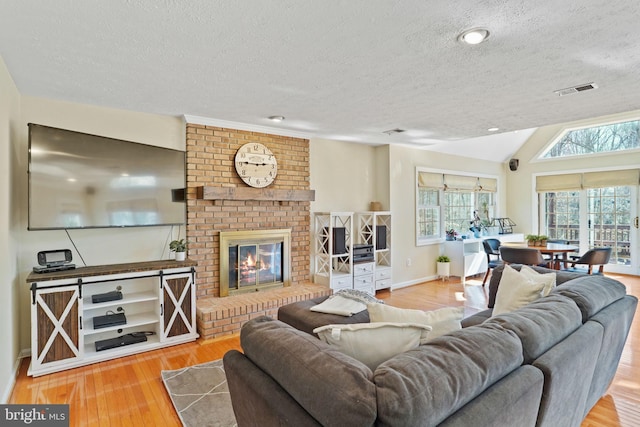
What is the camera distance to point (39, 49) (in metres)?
2.13

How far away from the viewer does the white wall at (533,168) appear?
6402 mm

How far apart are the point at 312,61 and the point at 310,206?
263 centimetres

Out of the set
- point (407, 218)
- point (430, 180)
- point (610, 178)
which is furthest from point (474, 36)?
point (610, 178)

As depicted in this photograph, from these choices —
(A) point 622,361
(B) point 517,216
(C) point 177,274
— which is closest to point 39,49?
(C) point 177,274

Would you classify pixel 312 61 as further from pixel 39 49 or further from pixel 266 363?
pixel 266 363

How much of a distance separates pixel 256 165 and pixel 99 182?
165cm

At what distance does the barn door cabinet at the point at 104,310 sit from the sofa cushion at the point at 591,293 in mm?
3024

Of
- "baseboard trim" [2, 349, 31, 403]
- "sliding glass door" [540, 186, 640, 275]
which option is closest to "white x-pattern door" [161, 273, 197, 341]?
"baseboard trim" [2, 349, 31, 403]

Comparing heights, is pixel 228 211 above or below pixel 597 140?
below

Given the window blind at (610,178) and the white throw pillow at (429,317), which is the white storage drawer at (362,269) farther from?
the window blind at (610,178)

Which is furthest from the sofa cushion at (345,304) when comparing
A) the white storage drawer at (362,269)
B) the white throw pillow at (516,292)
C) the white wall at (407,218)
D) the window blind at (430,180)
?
the window blind at (430,180)

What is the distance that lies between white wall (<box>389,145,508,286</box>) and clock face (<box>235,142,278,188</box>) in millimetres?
2030

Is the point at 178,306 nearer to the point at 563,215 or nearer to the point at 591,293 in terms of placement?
the point at 591,293

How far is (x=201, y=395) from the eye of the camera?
7.88 feet
